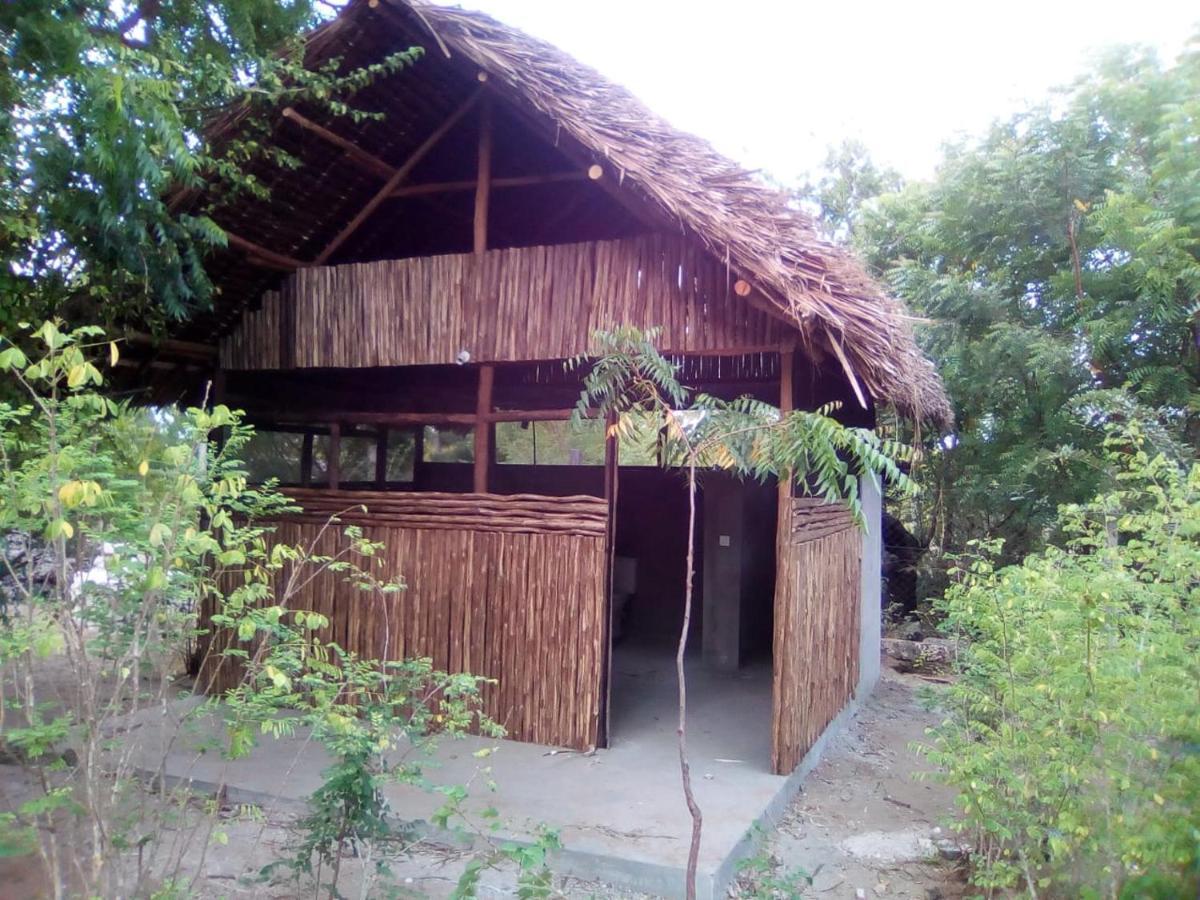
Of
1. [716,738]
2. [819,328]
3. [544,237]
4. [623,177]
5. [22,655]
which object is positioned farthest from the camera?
[544,237]

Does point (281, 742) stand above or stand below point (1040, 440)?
below

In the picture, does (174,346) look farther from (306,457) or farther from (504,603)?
(504,603)

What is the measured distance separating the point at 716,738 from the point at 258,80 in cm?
513

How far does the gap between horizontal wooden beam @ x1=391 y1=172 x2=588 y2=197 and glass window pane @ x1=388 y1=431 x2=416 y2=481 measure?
140 inches

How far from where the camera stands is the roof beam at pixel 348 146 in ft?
17.4

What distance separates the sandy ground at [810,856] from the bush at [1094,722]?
0.52 metres

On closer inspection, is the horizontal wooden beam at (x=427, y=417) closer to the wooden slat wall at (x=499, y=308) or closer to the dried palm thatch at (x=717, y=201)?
the wooden slat wall at (x=499, y=308)

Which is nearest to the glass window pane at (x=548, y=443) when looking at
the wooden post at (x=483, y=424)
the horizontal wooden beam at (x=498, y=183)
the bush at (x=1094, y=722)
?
the horizontal wooden beam at (x=498, y=183)

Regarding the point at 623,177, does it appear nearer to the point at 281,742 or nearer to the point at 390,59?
the point at 390,59

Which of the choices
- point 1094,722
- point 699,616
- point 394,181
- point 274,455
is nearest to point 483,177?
point 394,181

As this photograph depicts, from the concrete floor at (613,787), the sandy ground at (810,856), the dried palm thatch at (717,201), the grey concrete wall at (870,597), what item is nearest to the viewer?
the sandy ground at (810,856)

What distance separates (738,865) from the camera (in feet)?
11.3

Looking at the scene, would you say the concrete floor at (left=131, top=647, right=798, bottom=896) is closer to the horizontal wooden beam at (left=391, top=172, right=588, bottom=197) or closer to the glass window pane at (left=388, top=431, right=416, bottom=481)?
the horizontal wooden beam at (left=391, top=172, right=588, bottom=197)

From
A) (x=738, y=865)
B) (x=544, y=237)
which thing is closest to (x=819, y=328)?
(x=738, y=865)
